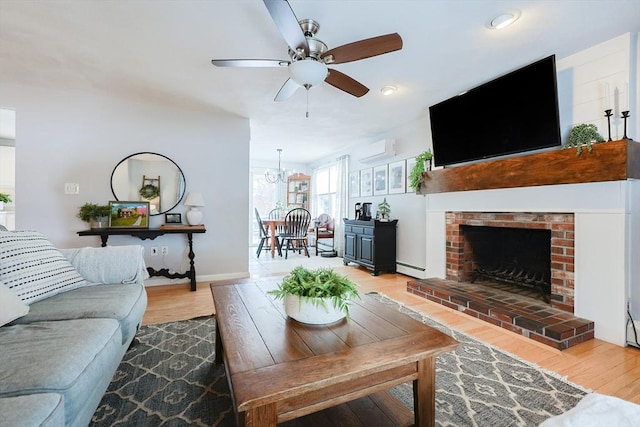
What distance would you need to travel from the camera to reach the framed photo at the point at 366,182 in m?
5.06

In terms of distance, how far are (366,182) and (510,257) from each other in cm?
267

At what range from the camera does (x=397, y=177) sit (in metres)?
4.40

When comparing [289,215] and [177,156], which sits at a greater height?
[177,156]

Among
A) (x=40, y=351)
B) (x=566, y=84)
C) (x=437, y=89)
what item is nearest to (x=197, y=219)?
(x=40, y=351)

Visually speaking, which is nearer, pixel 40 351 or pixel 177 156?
pixel 40 351

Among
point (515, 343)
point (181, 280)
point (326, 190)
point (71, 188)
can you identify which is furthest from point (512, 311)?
point (326, 190)

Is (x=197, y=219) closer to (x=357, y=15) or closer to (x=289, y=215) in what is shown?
(x=289, y=215)

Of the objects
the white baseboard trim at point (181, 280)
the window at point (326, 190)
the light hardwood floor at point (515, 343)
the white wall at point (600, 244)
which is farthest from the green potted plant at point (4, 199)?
the white wall at point (600, 244)

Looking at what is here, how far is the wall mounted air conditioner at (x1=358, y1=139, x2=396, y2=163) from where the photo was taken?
4355 mm

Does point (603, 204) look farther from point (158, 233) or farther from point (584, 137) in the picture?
point (158, 233)

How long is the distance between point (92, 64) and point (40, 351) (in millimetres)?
2605

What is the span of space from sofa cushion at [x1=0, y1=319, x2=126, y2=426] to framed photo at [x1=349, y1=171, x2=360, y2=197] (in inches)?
179

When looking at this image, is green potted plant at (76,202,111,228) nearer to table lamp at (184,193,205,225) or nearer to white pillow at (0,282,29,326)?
table lamp at (184,193,205,225)

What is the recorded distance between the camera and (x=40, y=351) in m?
1.01
